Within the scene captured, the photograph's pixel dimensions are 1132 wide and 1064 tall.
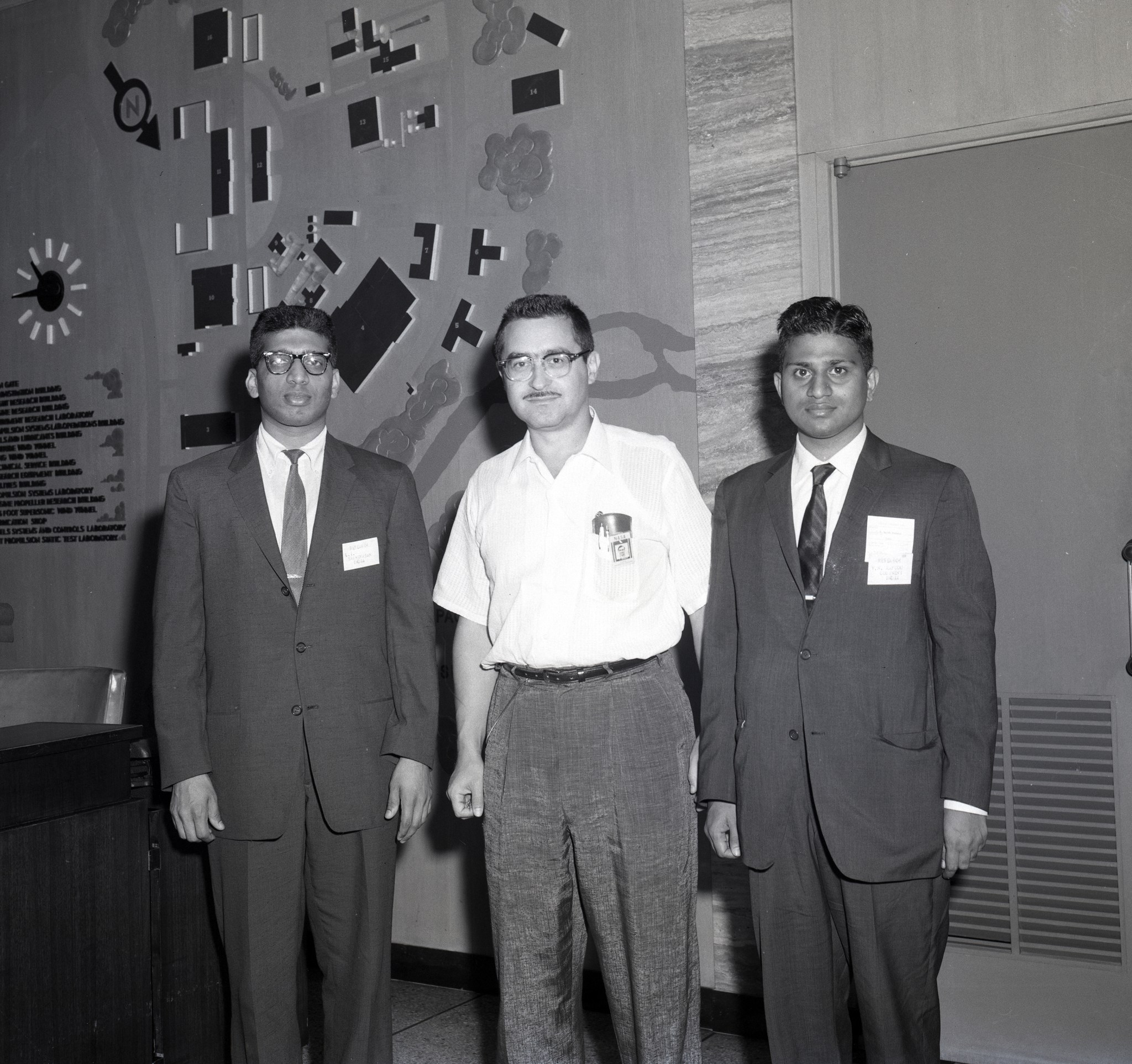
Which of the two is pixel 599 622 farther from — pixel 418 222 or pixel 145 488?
pixel 145 488

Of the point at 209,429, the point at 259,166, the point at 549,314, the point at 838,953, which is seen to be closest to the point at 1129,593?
the point at 838,953

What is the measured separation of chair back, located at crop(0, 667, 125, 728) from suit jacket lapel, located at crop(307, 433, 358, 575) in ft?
2.77

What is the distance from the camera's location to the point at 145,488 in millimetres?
4176

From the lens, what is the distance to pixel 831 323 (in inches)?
87.5

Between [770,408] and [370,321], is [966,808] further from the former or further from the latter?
[370,321]

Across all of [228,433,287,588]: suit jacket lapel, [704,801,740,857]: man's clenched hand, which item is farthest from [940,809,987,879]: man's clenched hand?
[228,433,287,588]: suit jacket lapel

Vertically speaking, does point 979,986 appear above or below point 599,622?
A: below

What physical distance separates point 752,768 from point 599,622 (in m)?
0.41

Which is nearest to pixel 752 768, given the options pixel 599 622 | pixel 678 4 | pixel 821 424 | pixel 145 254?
pixel 599 622

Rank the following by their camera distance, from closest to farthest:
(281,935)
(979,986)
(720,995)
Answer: (281,935)
(979,986)
(720,995)

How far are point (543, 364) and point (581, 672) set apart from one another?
632 mm

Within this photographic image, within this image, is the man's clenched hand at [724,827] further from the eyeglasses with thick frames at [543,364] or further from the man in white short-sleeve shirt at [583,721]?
the eyeglasses with thick frames at [543,364]

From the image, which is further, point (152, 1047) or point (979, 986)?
point (979, 986)

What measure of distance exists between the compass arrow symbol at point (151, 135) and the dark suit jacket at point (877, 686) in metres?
3.08
